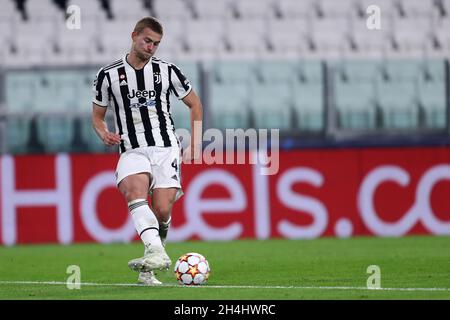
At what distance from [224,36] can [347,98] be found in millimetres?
3020

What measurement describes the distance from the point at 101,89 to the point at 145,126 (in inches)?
17.7

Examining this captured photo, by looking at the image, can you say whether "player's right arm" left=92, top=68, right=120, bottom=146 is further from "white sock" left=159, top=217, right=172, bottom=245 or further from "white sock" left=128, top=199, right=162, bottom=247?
"white sock" left=159, top=217, right=172, bottom=245

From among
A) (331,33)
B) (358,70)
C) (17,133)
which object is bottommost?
(17,133)

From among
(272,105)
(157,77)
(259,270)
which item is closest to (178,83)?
(157,77)

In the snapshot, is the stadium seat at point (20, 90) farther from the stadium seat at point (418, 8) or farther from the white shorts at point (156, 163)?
the white shorts at point (156, 163)

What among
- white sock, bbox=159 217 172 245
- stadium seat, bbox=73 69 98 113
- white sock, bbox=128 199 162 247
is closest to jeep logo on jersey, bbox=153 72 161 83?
white sock, bbox=128 199 162 247

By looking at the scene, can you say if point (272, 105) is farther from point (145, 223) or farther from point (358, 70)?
point (145, 223)

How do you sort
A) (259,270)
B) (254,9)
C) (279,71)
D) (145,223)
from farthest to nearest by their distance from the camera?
(254,9)
(279,71)
(259,270)
(145,223)

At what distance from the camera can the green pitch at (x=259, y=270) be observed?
724 cm

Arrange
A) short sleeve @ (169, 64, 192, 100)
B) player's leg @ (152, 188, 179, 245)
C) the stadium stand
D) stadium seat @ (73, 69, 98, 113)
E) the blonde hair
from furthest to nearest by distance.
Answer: stadium seat @ (73, 69, 98, 113)
the stadium stand
short sleeve @ (169, 64, 192, 100)
player's leg @ (152, 188, 179, 245)
the blonde hair

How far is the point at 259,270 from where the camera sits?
9.46m

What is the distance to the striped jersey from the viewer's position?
26.4 ft

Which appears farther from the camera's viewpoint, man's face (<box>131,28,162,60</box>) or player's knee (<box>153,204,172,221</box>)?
player's knee (<box>153,204,172,221</box>)

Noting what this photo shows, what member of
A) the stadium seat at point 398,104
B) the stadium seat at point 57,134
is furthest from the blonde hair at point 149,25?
the stadium seat at point 398,104
